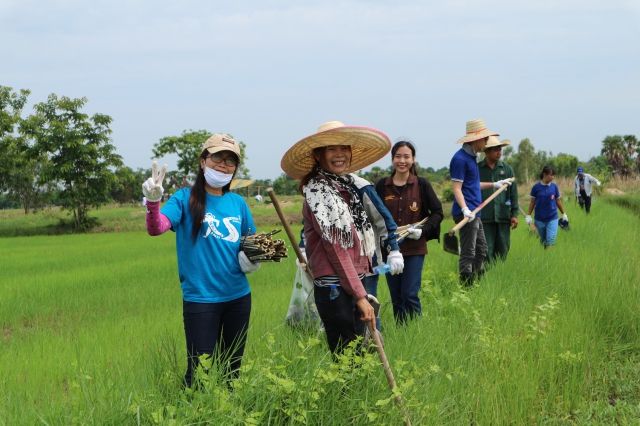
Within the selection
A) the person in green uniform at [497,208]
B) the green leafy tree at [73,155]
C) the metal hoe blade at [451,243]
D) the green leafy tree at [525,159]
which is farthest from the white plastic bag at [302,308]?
the green leafy tree at [525,159]

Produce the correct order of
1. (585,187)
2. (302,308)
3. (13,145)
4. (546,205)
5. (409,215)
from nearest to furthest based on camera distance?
(302,308) → (409,215) → (546,205) → (585,187) → (13,145)

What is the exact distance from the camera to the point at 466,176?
5.63m

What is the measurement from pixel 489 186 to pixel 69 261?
361 inches

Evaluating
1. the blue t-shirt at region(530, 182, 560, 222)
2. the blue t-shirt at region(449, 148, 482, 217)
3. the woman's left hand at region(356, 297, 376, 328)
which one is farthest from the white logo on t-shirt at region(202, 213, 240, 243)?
the blue t-shirt at region(530, 182, 560, 222)

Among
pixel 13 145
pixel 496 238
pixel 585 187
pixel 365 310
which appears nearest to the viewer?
pixel 365 310

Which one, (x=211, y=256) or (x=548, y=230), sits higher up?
(x=211, y=256)

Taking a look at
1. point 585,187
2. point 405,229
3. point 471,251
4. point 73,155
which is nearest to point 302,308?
point 405,229

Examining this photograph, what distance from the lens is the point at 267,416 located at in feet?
7.89

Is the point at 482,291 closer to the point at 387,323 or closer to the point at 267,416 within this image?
the point at 387,323

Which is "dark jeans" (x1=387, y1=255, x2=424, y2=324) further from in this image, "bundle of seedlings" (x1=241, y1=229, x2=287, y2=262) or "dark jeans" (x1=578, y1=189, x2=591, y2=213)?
"dark jeans" (x1=578, y1=189, x2=591, y2=213)

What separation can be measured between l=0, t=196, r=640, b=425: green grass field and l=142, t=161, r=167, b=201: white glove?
760 millimetres

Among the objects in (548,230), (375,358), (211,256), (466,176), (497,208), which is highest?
(466,176)

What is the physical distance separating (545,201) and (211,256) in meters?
6.52

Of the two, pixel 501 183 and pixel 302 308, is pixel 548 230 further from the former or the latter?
pixel 302 308
